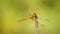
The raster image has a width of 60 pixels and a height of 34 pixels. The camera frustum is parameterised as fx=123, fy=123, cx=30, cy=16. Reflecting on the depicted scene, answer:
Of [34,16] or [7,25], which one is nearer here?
→ [34,16]

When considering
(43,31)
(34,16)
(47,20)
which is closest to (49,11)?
(47,20)

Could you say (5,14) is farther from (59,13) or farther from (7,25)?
(59,13)

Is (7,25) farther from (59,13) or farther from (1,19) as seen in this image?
(59,13)

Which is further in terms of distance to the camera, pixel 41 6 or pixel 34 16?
pixel 41 6

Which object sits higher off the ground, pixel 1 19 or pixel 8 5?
pixel 8 5

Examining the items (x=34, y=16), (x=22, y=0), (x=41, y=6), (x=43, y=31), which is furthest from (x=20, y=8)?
(x=34, y=16)

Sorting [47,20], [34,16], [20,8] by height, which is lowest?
[34,16]
